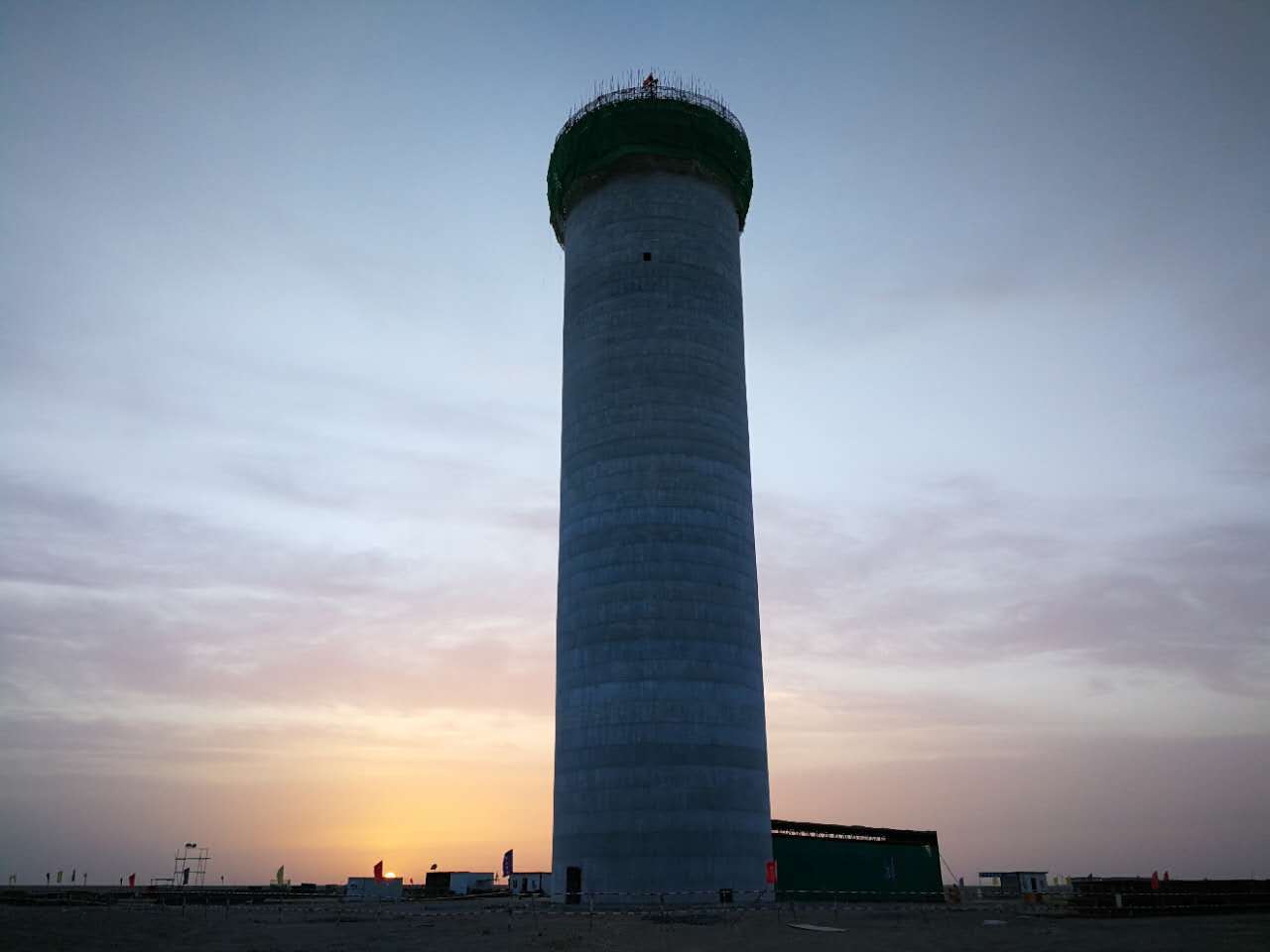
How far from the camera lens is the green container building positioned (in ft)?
199

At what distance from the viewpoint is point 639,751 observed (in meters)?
49.8

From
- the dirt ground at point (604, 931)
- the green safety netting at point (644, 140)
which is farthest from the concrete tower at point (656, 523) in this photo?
the dirt ground at point (604, 931)

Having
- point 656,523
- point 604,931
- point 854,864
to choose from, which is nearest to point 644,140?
point 656,523

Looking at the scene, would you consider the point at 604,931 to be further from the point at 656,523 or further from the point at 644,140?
the point at 644,140

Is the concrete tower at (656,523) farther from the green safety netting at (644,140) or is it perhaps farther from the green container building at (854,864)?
the green container building at (854,864)

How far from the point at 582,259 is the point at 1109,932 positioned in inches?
1839

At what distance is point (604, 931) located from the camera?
35.3 meters

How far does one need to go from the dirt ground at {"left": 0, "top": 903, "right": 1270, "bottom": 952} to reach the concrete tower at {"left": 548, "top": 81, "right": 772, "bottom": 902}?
631cm

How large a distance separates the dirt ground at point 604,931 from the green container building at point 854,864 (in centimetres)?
1310

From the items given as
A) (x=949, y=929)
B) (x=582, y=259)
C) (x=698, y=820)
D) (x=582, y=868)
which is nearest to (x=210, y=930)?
(x=582, y=868)

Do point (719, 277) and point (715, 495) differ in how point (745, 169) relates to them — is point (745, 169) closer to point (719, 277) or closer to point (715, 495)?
point (719, 277)

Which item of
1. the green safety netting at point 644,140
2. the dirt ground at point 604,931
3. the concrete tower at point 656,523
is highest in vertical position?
the green safety netting at point 644,140

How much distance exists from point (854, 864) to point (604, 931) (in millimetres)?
35408

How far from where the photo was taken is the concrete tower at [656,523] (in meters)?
49.5
